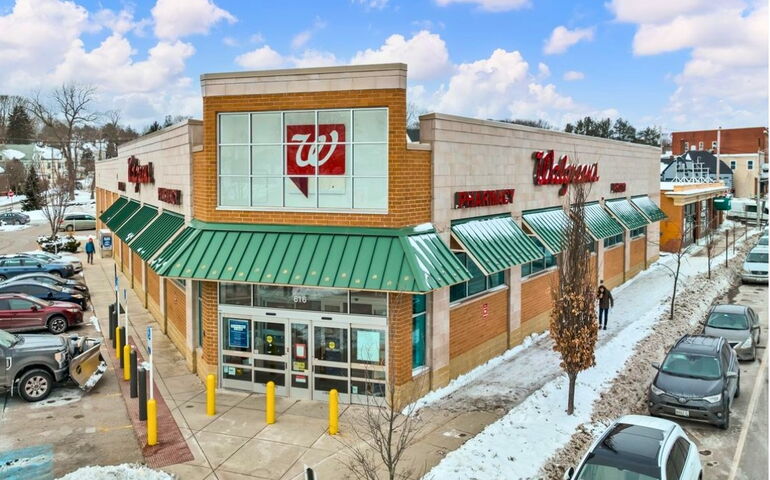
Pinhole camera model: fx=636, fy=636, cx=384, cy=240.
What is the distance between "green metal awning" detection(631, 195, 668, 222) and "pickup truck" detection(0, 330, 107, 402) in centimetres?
2544

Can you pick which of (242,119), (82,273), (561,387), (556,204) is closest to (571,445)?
(561,387)

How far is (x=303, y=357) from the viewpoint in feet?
49.2

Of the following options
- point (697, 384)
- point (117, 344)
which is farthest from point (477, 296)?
point (117, 344)

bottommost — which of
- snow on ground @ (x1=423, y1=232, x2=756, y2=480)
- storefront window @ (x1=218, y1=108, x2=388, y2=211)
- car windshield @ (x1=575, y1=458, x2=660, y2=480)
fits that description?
snow on ground @ (x1=423, y1=232, x2=756, y2=480)

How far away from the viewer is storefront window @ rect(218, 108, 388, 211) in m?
14.6

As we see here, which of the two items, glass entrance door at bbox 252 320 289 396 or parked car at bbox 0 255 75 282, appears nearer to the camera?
glass entrance door at bbox 252 320 289 396

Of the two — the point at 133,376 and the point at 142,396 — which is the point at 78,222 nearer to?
the point at 133,376

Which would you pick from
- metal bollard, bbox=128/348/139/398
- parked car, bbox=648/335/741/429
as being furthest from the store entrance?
parked car, bbox=648/335/741/429

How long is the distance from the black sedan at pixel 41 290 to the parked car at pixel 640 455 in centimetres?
2121

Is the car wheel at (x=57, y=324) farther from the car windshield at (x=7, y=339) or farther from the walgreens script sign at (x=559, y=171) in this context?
the walgreens script sign at (x=559, y=171)

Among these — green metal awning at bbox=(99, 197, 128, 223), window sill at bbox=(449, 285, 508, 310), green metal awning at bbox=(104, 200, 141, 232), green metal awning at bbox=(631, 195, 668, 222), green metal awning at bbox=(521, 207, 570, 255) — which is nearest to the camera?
window sill at bbox=(449, 285, 508, 310)

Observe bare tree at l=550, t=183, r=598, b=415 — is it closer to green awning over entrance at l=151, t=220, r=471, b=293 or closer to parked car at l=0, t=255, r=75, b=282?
green awning over entrance at l=151, t=220, r=471, b=293

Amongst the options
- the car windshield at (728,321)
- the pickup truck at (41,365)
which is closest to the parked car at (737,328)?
the car windshield at (728,321)

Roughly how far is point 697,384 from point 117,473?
39.5 feet
